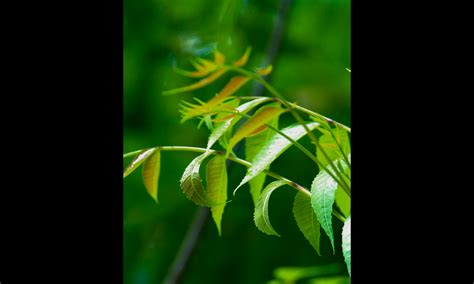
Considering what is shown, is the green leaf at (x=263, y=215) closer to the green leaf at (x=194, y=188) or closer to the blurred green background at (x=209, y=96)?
the green leaf at (x=194, y=188)

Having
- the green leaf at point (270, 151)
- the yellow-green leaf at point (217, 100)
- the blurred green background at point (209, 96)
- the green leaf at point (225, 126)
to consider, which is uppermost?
the yellow-green leaf at point (217, 100)

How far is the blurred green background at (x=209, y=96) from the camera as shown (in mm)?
1013

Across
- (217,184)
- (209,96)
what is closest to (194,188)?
(217,184)

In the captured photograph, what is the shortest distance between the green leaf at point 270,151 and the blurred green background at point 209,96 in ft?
2.01

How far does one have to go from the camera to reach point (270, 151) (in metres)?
0.36

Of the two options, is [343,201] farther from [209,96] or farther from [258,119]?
[209,96]

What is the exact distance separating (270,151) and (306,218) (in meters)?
0.05

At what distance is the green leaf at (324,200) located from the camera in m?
0.33

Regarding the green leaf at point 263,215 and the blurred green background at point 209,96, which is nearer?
the green leaf at point 263,215

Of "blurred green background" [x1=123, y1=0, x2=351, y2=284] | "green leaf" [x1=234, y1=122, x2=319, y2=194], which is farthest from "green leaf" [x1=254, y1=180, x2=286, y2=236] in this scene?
"blurred green background" [x1=123, y1=0, x2=351, y2=284]

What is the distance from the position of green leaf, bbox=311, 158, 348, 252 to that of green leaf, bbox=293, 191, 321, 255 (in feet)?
0.11

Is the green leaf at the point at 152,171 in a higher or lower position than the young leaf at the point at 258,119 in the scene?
lower

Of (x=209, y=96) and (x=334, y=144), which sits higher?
(x=334, y=144)

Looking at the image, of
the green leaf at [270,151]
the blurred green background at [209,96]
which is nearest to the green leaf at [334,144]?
the green leaf at [270,151]
